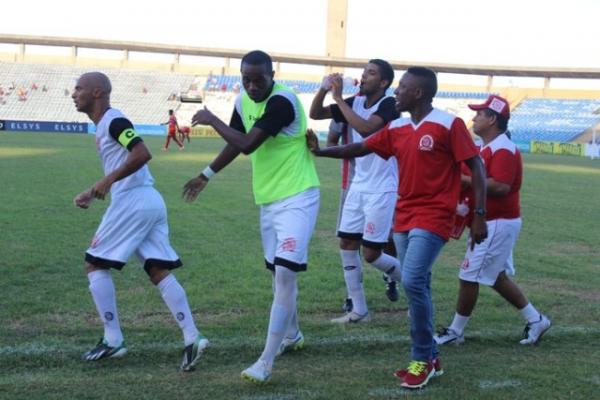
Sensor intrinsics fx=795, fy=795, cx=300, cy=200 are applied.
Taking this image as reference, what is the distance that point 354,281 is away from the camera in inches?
284

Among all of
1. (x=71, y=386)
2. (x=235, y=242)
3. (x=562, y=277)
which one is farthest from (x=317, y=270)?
(x=71, y=386)

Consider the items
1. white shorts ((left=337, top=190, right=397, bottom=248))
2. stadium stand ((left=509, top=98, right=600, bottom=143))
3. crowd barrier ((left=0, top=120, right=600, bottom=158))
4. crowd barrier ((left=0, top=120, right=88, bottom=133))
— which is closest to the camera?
white shorts ((left=337, top=190, right=397, bottom=248))

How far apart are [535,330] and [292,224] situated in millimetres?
2374

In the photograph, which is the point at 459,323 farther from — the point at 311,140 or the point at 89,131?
the point at 89,131

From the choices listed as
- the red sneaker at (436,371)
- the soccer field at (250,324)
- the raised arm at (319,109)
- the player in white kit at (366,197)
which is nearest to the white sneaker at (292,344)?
the soccer field at (250,324)

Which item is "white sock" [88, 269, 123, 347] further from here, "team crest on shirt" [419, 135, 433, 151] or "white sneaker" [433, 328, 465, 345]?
"white sneaker" [433, 328, 465, 345]

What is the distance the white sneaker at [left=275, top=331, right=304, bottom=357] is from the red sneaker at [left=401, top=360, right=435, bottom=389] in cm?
103

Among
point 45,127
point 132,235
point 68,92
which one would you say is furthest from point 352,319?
point 68,92

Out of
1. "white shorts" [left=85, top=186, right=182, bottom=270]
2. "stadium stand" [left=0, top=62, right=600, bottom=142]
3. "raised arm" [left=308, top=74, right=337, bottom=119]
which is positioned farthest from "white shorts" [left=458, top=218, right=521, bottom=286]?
"stadium stand" [left=0, top=62, right=600, bottom=142]

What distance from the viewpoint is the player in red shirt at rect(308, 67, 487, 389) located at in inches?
205

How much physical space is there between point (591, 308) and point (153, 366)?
4.44m

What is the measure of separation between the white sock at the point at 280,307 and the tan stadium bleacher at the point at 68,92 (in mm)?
53147

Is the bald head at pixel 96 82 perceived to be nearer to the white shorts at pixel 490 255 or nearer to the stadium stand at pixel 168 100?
the white shorts at pixel 490 255

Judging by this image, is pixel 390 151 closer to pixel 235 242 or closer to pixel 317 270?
pixel 317 270
